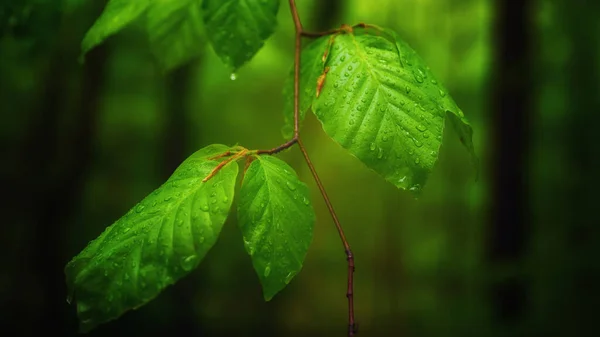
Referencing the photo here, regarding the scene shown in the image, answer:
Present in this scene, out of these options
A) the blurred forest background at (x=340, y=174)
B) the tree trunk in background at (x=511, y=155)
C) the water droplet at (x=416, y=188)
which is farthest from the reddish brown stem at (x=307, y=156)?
the tree trunk in background at (x=511, y=155)

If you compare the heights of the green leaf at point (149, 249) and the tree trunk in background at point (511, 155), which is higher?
the green leaf at point (149, 249)

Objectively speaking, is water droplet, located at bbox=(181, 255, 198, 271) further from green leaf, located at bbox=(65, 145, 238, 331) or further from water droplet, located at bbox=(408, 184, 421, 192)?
water droplet, located at bbox=(408, 184, 421, 192)

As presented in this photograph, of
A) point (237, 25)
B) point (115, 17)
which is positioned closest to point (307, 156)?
A: point (237, 25)

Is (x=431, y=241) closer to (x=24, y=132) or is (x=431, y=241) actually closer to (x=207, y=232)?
(x=24, y=132)

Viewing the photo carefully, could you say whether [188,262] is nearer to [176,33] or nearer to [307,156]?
[307,156]

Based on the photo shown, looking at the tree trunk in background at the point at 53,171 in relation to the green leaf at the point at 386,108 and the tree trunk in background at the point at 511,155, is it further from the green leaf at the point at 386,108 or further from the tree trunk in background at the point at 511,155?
the green leaf at the point at 386,108

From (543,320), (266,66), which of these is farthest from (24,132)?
(543,320)
